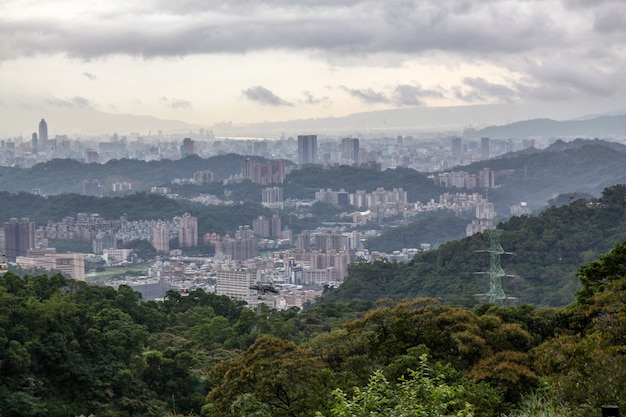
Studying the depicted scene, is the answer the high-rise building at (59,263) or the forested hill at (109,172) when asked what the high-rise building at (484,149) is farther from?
the high-rise building at (59,263)

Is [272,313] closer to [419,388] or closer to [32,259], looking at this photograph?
[419,388]

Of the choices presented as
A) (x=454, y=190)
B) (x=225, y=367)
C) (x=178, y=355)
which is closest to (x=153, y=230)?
(x=454, y=190)

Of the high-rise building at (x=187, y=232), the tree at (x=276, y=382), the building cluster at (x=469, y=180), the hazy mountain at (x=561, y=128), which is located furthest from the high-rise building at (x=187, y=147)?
the tree at (x=276, y=382)

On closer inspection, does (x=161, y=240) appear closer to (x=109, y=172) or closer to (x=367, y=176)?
(x=367, y=176)

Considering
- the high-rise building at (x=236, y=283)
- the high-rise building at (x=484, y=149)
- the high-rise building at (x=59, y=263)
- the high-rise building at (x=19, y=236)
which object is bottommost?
the high-rise building at (x=236, y=283)

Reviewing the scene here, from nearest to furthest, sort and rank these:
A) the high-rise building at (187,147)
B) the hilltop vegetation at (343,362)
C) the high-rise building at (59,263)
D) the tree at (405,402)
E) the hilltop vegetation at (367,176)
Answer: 1. the tree at (405,402)
2. the hilltop vegetation at (343,362)
3. the high-rise building at (59,263)
4. the hilltop vegetation at (367,176)
5. the high-rise building at (187,147)

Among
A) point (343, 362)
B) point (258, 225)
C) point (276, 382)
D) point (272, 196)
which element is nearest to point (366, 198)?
point (272, 196)

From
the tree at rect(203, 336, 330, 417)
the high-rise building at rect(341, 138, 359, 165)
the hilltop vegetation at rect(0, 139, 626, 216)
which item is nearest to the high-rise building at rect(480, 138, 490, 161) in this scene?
the high-rise building at rect(341, 138, 359, 165)

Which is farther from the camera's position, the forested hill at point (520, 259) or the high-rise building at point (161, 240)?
the high-rise building at point (161, 240)
